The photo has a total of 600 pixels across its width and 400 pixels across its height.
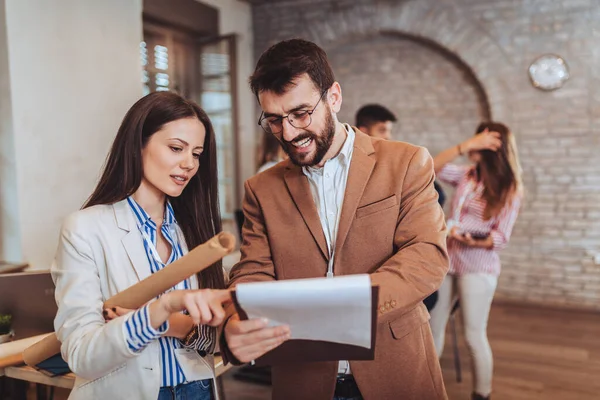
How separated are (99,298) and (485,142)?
2362 mm

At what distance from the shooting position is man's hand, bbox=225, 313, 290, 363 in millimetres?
1111

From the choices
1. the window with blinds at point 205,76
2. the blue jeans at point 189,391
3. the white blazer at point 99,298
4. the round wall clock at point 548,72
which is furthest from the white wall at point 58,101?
the round wall clock at point 548,72

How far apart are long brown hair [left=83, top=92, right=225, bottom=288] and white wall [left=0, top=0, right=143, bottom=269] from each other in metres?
2.40

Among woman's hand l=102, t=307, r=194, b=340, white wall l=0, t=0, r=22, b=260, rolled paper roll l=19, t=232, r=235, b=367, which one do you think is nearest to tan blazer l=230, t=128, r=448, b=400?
woman's hand l=102, t=307, r=194, b=340

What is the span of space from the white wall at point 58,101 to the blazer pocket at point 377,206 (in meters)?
2.83

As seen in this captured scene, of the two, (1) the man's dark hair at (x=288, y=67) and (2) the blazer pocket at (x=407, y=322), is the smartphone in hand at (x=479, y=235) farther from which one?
(1) the man's dark hair at (x=288, y=67)

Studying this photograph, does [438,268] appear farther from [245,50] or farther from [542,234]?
[245,50]

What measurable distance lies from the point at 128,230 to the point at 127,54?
3490 mm

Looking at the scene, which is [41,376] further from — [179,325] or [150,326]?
[150,326]

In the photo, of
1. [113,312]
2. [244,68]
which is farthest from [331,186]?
[244,68]

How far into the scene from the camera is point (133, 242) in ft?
4.67

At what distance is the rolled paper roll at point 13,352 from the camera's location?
6.47 ft

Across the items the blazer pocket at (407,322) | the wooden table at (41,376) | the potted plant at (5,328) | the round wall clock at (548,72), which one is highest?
the round wall clock at (548,72)

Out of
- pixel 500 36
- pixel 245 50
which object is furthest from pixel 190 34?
pixel 500 36
